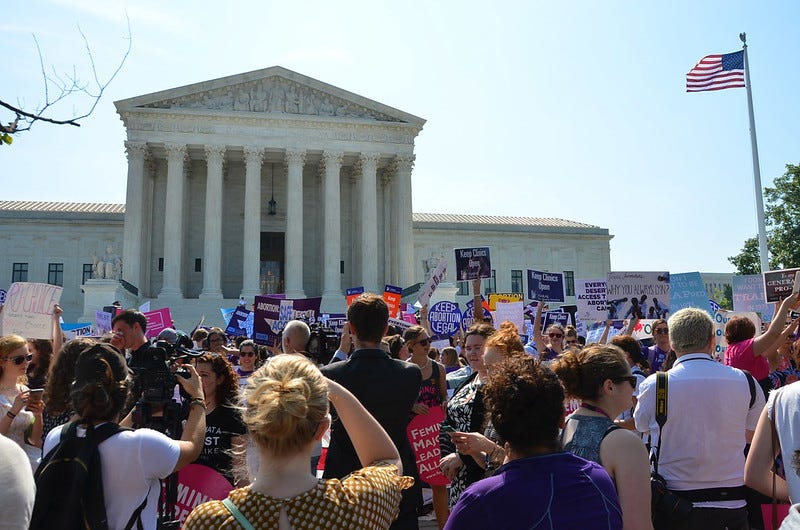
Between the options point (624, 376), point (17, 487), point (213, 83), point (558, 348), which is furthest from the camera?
point (213, 83)

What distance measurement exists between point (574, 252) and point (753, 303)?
147 feet

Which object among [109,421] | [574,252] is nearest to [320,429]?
[109,421]

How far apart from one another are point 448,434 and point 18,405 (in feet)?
9.11

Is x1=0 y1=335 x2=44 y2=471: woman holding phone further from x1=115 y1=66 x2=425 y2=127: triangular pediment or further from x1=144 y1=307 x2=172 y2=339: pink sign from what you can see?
x1=115 y1=66 x2=425 y2=127: triangular pediment

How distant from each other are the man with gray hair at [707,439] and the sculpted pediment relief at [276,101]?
40.9m

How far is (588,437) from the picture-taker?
136 inches

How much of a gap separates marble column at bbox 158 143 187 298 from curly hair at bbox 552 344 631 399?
39.0m

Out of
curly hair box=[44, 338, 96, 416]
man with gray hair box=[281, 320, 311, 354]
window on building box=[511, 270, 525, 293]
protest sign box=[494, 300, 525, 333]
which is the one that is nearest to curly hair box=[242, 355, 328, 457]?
curly hair box=[44, 338, 96, 416]

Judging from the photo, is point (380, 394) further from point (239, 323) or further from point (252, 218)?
point (252, 218)

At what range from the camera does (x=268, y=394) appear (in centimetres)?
238

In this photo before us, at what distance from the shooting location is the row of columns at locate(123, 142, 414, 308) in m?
40.5

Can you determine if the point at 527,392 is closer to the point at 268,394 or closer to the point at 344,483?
the point at 344,483

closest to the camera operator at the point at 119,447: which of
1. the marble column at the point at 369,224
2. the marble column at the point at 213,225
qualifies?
the marble column at the point at 213,225

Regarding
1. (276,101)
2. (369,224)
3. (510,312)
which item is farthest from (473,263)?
(276,101)
